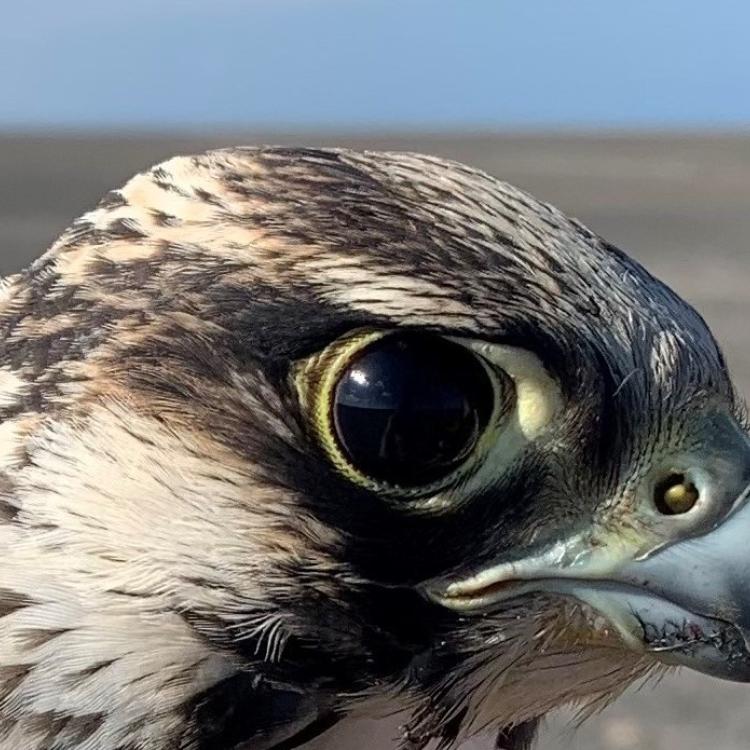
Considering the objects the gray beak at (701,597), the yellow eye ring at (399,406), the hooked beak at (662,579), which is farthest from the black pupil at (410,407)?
the gray beak at (701,597)

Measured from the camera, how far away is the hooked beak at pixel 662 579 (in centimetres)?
183

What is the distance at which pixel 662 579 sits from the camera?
184cm

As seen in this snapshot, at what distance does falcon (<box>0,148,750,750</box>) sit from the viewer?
5.87ft

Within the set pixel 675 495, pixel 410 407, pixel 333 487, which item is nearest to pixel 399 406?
pixel 410 407

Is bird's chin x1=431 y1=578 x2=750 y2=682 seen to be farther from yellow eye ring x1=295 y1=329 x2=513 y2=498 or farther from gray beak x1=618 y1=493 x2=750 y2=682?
yellow eye ring x1=295 y1=329 x2=513 y2=498

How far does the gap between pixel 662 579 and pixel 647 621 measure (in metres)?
0.06

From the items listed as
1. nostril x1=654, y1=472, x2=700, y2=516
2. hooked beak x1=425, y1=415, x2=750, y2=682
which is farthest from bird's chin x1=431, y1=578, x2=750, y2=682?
nostril x1=654, y1=472, x2=700, y2=516

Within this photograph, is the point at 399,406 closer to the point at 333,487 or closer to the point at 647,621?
the point at 333,487

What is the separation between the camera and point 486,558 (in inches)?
72.5

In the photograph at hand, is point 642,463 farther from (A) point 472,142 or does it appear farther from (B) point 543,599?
(A) point 472,142

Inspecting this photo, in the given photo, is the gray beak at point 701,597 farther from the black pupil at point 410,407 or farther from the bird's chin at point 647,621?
the black pupil at point 410,407

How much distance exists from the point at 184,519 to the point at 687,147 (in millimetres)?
24483

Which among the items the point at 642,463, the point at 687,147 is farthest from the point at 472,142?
the point at 642,463

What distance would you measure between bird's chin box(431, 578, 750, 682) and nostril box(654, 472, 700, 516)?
0.37 feet
